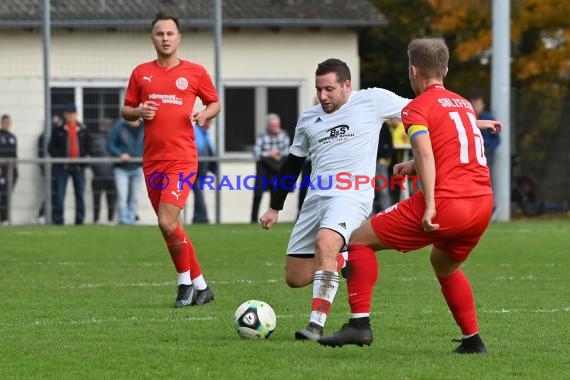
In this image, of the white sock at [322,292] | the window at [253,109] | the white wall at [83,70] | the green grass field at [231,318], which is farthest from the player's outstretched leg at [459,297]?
the window at [253,109]

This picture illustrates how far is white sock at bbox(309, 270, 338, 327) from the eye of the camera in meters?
8.39

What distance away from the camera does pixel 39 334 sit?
9.04m

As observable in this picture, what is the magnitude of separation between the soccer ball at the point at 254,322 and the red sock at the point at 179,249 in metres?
2.29

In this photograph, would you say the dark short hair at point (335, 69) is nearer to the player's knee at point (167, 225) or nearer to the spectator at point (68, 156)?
the player's knee at point (167, 225)

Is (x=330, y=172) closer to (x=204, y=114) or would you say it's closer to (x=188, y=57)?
(x=204, y=114)

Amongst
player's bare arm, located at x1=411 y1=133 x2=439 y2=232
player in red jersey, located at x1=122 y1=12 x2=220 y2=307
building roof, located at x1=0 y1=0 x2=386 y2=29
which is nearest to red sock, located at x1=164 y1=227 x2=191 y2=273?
player in red jersey, located at x1=122 y1=12 x2=220 y2=307

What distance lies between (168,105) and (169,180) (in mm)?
590

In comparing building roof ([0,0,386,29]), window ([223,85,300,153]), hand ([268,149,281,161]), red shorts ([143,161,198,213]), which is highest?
building roof ([0,0,386,29])

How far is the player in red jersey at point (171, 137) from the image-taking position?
11.0m

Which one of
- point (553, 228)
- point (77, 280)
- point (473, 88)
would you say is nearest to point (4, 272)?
point (77, 280)

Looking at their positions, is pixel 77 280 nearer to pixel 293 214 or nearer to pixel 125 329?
pixel 125 329

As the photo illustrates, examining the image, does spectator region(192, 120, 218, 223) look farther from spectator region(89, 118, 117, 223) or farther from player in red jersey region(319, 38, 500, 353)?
player in red jersey region(319, 38, 500, 353)

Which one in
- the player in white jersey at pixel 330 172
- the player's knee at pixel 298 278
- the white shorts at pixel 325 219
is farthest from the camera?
the player's knee at pixel 298 278

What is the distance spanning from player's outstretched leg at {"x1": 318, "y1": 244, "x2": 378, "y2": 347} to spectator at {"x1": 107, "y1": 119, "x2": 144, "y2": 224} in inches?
574
